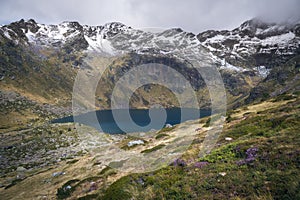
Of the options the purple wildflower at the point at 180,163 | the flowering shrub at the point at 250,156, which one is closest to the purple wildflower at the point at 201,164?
the purple wildflower at the point at 180,163

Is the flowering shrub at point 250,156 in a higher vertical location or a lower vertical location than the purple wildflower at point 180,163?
higher

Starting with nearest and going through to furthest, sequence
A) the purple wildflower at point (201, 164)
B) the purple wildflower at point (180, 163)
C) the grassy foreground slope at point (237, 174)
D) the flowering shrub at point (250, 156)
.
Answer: the grassy foreground slope at point (237, 174) < the flowering shrub at point (250, 156) < the purple wildflower at point (201, 164) < the purple wildflower at point (180, 163)

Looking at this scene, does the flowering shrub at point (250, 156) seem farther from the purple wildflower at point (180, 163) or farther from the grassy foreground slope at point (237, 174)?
the purple wildflower at point (180, 163)

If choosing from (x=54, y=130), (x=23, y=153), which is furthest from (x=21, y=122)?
(x=23, y=153)

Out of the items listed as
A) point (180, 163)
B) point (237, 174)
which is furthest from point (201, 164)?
point (237, 174)

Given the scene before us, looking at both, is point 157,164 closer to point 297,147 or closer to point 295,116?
point 297,147

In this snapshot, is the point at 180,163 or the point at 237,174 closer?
the point at 237,174

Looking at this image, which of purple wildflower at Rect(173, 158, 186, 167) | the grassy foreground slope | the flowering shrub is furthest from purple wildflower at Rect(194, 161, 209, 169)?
the flowering shrub

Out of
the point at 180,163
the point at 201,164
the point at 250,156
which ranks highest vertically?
the point at 250,156

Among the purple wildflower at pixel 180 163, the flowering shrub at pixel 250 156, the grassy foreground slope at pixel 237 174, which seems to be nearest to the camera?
the grassy foreground slope at pixel 237 174

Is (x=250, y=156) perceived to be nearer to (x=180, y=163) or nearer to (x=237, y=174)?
(x=237, y=174)

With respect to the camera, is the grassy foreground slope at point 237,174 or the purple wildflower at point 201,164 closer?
the grassy foreground slope at point 237,174

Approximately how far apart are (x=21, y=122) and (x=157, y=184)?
21005cm

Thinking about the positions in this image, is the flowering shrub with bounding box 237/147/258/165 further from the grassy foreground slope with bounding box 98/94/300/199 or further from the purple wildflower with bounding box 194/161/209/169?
the purple wildflower with bounding box 194/161/209/169
